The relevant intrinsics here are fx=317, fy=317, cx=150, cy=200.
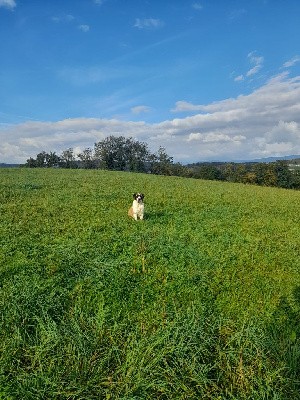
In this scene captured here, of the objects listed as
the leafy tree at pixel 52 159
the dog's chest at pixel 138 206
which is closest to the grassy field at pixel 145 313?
the dog's chest at pixel 138 206

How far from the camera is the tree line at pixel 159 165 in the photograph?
269 feet

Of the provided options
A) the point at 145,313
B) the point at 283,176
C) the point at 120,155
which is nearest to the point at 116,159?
the point at 120,155

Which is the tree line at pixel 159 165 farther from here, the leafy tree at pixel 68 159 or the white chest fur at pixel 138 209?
the white chest fur at pixel 138 209

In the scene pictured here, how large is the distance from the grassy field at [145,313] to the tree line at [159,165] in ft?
245

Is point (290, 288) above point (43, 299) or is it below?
below

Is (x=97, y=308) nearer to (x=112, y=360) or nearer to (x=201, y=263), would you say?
(x=112, y=360)

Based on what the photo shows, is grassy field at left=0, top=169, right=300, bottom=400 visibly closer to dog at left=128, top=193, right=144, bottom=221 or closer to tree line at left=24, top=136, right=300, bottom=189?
dog at left=128, top=193, right=144, bottom=221

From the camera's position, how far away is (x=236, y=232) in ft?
44.2

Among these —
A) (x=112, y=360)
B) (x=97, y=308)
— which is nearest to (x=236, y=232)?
(x=97, y=308)

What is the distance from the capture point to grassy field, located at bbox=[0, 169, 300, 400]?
4.60 metres

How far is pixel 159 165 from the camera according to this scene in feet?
363

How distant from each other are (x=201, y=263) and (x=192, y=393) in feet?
16.4

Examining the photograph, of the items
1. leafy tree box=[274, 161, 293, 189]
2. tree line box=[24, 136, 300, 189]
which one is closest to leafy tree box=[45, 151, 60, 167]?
tree line box=[24, 136, 300, 189]

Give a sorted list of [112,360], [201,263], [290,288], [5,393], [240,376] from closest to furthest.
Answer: [5,393]
[240,376]
[112,360]
[290,288]
[201,263]
